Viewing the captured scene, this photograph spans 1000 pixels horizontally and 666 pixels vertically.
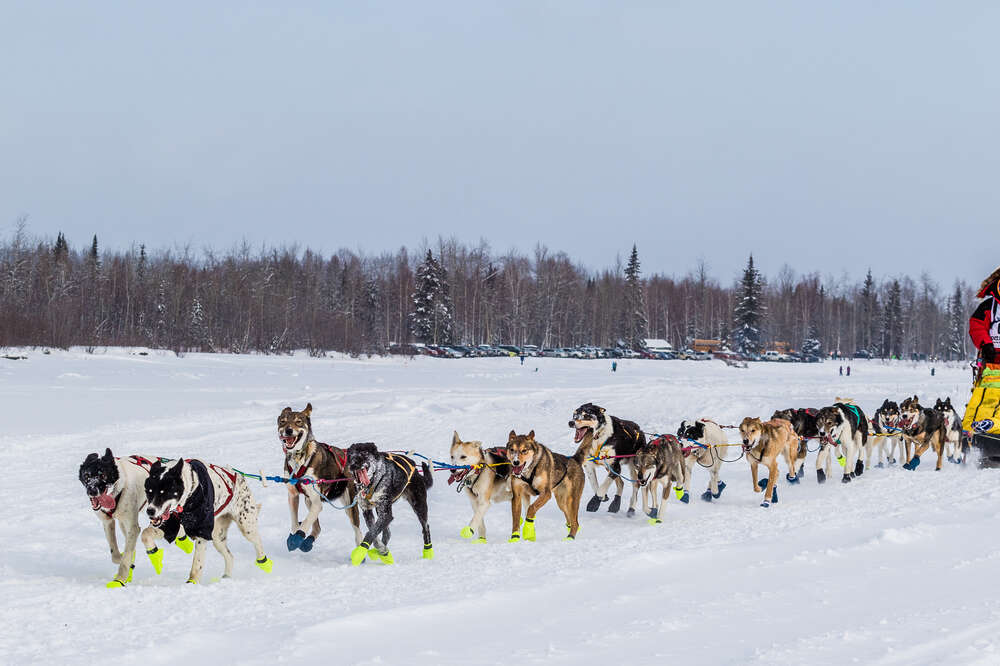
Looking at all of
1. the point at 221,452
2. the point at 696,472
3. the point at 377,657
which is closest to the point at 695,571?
the point at 377,657

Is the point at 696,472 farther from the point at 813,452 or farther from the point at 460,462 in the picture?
the point at 460,462

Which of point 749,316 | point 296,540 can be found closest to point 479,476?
point 296,540

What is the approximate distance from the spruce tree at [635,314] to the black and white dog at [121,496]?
65.4 m

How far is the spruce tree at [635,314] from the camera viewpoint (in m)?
70.4

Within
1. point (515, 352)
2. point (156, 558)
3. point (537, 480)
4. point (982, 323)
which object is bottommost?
point (156, 558)

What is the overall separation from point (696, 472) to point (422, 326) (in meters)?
49.0

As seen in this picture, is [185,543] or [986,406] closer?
[986,406]

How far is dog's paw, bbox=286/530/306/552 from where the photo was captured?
6258 mm

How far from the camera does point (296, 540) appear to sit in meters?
6.27

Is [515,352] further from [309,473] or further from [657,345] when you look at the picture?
[309,473]

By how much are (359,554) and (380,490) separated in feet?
1.65

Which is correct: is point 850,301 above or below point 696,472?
above

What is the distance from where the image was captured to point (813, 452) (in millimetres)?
13672

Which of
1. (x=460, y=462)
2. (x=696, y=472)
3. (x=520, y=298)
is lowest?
(x=696, y=472)
